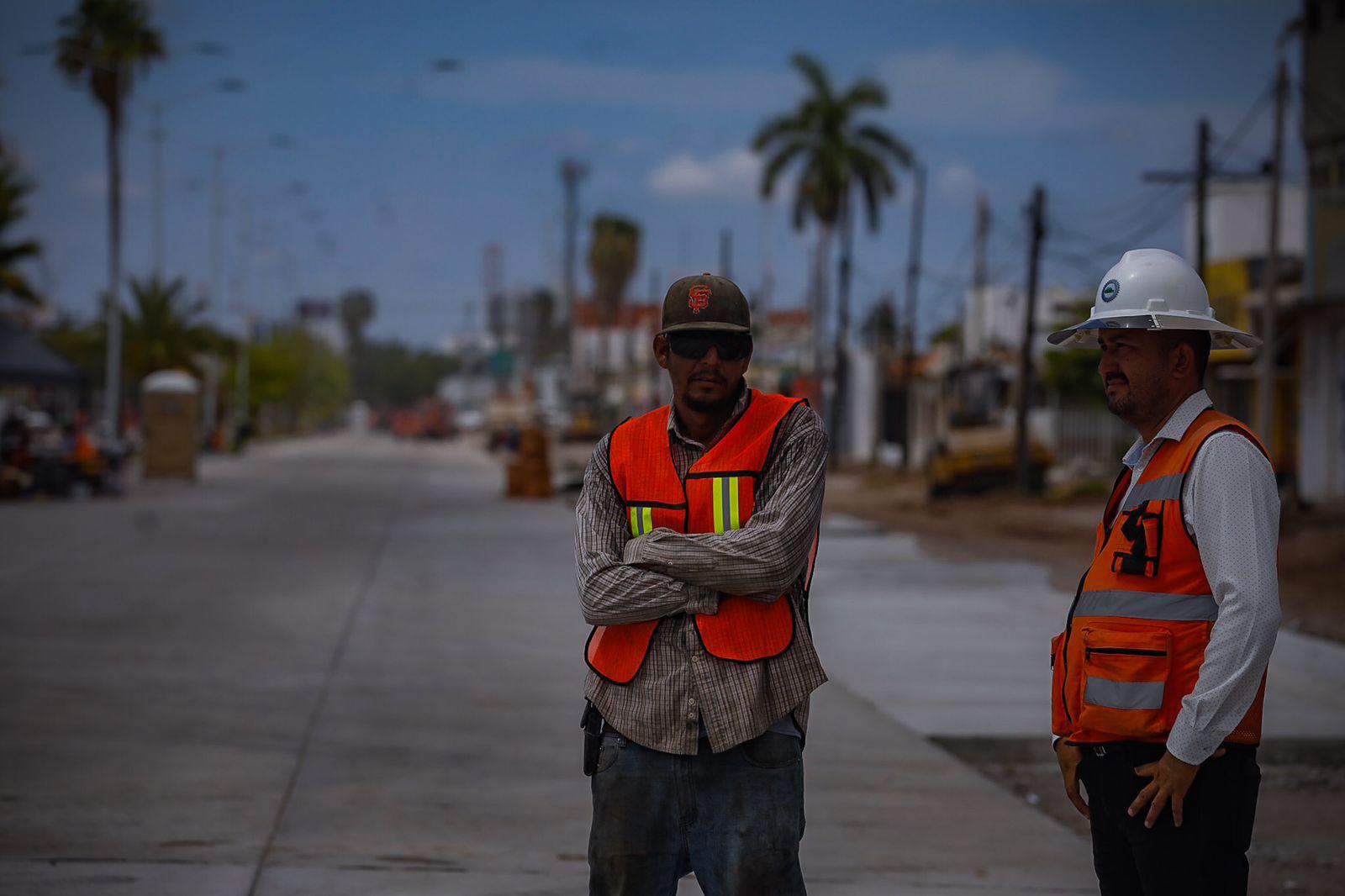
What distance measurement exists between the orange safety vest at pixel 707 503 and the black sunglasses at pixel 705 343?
0.16 metres

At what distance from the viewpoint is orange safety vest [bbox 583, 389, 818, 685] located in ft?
11.3

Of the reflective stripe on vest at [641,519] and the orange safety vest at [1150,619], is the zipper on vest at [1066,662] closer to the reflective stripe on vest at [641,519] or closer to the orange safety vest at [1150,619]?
the orange safety vest at [1150,619]

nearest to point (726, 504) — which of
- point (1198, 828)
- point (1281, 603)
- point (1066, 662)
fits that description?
point (1066, 662)

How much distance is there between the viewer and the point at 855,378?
70.0m

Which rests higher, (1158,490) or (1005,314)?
(1005,314)

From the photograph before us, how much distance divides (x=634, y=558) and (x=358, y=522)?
74.0ft

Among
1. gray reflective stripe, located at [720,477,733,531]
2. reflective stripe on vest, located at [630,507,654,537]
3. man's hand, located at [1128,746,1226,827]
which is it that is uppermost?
gray reflective stripe, located at [720,477,733,531]

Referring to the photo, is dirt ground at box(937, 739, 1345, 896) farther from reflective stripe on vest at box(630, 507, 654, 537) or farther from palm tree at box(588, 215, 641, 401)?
palm tree at box(588, 215, 641, 401)

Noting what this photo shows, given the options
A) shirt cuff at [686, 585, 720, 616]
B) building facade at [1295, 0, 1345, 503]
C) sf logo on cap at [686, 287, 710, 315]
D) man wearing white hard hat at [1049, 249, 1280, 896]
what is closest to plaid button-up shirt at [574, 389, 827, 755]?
shirt cuff at [686, 585, 720, 616]

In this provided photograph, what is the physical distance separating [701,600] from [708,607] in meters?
0.02

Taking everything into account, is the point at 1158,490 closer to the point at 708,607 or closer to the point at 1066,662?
the point at 1066,662

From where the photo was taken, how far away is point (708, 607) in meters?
3.43

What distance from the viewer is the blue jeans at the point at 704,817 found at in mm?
3414

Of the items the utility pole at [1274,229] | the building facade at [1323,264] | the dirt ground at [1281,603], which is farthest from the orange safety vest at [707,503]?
the building facade at [1323,264]
